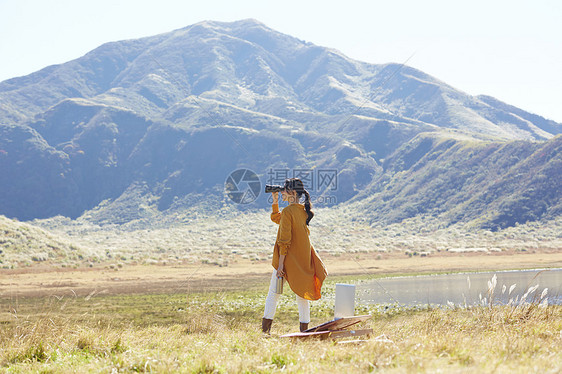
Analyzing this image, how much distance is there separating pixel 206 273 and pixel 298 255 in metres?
27.9

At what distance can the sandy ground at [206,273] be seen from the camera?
81.1 ft

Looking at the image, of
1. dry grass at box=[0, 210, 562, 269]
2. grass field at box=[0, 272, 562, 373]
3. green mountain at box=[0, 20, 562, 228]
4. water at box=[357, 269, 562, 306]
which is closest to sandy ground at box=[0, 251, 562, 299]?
dry grass at box=[0, 210, 562, 269]

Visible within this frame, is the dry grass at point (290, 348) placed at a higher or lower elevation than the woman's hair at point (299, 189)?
lower

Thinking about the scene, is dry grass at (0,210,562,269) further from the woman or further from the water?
the woman

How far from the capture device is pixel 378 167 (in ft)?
376

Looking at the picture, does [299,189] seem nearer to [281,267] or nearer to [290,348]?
[281,267]

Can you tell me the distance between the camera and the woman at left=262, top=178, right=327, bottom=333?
22.9 ft

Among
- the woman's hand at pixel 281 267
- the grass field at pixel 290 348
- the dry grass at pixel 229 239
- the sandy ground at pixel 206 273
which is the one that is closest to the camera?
the grass field at pixel 290 348

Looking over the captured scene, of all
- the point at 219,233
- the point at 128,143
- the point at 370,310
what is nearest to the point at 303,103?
the point at 128,143

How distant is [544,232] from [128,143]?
348 ft

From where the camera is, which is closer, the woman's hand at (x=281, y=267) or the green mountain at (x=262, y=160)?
the woman's hand at (x=281, y=267)

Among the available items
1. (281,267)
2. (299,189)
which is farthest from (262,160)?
(281,267)

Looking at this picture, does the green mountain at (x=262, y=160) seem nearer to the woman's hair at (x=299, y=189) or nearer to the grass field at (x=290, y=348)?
the grass field at (x=290, y=348)

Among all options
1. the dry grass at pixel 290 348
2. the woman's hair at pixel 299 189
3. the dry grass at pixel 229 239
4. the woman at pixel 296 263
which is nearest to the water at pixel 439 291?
the dry grass at pixel 290 348
